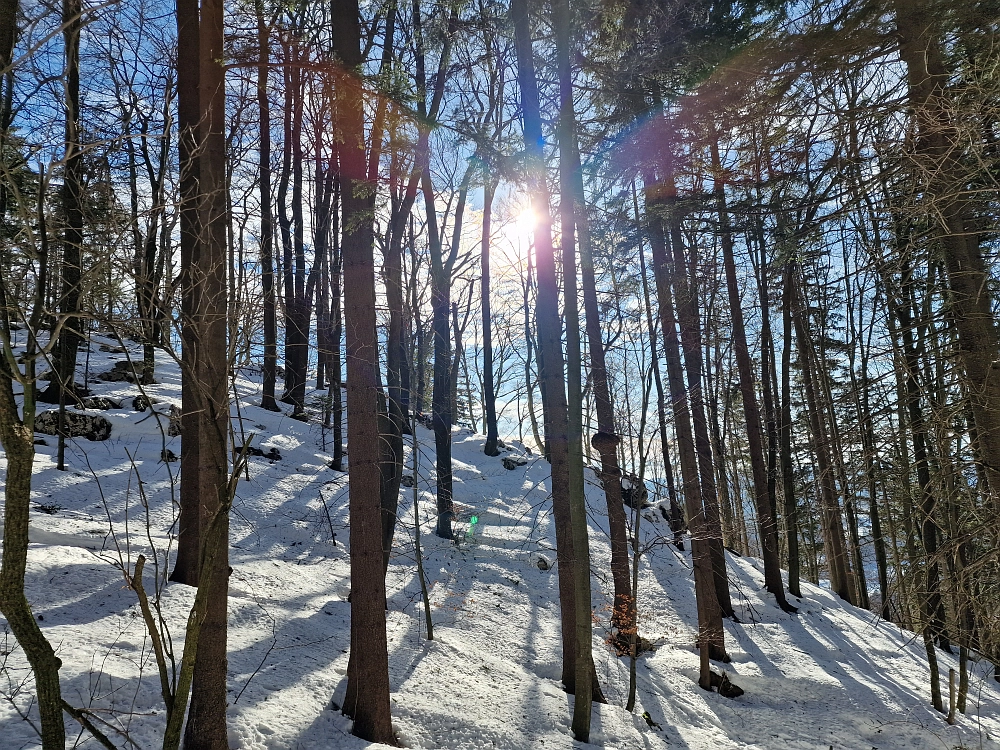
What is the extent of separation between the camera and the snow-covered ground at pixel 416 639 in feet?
18.0

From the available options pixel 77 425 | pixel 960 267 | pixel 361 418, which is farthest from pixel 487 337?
pixel 960 267

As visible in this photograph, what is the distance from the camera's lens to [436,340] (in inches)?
628

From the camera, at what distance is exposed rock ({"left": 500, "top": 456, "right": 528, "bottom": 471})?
770 inches

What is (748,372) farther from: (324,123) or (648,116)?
(324,123)

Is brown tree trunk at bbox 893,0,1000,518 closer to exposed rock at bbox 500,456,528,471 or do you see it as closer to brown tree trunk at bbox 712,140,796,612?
brown tree trunk at bbox 712,140,796,612

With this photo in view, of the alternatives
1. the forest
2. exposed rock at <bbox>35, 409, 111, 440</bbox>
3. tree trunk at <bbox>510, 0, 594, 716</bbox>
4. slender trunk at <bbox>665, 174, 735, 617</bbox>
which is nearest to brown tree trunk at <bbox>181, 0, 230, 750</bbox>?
the forest

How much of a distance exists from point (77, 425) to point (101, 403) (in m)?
1.25

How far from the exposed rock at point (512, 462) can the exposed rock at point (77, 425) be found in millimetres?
11639

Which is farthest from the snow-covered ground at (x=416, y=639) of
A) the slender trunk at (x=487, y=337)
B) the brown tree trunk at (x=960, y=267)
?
the slender trunk at (x=487, y=337)

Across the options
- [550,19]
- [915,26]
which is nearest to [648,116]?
[550,19]

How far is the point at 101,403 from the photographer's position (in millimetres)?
12086

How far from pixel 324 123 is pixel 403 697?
22.1 ft

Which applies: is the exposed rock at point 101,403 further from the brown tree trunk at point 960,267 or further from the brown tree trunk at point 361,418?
the brown tree trunk at point 960,267

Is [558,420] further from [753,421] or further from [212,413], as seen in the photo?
[753,421]
